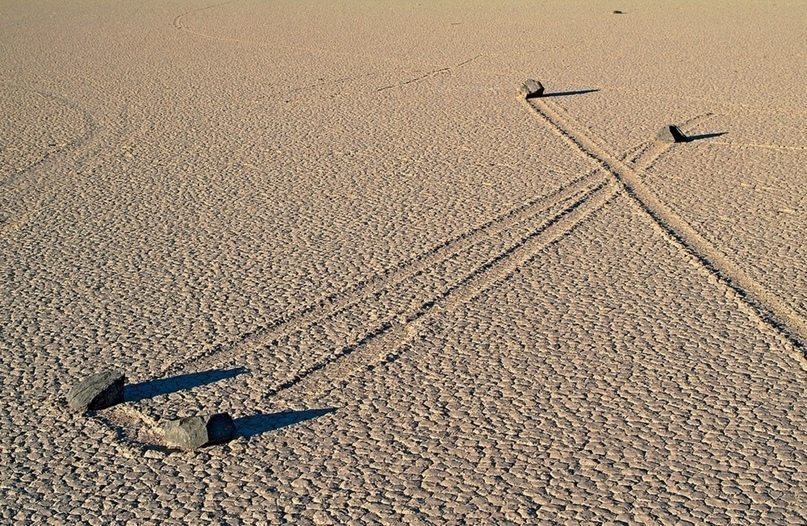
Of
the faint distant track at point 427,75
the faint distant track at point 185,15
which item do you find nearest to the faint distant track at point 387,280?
the faint distant track at point 427,75

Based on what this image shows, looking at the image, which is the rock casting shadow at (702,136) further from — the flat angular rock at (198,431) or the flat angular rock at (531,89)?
the flat angular rock at (198,431)

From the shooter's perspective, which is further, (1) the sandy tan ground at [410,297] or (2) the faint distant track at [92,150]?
(2) the faint distant track at [92,150]

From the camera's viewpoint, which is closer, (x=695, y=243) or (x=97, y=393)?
(x=97, y=393)

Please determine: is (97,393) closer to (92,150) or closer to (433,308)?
(433,308)

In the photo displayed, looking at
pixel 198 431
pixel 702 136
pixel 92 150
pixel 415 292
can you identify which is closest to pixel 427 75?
pixel 702 136

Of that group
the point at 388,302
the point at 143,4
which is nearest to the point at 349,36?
the point at 143,4

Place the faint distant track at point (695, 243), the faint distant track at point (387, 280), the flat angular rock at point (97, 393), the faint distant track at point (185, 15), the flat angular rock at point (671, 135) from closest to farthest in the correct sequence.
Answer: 1. the flat angular rock at point (97, 393)
2. the faint distant track at point (387, 280)
3. the faint distant track at point (695, 243)
4. the flat angular rock at point (671, 135)
5. the faint distant track at point (185, 15)

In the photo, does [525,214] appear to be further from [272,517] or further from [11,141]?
[11,141]
